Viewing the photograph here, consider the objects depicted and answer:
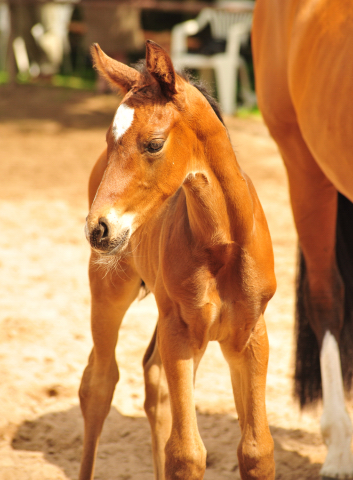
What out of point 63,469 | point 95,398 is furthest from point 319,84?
point 63,469

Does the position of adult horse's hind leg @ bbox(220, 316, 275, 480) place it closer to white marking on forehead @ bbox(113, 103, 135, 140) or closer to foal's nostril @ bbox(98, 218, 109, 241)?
foal's nostril @ bbox(98, 218, 109, 241)

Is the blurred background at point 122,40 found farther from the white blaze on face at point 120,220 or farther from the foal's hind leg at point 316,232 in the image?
the white blaze on face at point 120,220

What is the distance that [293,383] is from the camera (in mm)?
3129

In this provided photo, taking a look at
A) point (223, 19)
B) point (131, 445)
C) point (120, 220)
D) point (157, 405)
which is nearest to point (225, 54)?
point (223, 19)

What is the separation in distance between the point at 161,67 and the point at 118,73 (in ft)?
0.62

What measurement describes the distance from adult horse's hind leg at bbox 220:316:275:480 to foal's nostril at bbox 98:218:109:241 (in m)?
0.64

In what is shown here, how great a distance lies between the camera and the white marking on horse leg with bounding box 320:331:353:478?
8.85 feet

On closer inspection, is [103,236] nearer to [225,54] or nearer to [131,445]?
[131,445]

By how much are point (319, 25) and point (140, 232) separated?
4.51 ft

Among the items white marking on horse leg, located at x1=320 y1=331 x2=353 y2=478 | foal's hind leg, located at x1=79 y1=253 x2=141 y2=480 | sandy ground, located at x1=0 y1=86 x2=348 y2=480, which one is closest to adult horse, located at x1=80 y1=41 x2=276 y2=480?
foal's hind leg, located at x1=79 y1=253 x2=141 y2=480

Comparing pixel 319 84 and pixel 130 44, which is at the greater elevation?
pixel 319 84

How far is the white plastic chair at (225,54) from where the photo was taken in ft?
35.4

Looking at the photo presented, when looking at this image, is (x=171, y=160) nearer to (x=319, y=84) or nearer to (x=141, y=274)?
(x=141, y=274)

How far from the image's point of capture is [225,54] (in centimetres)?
1095
